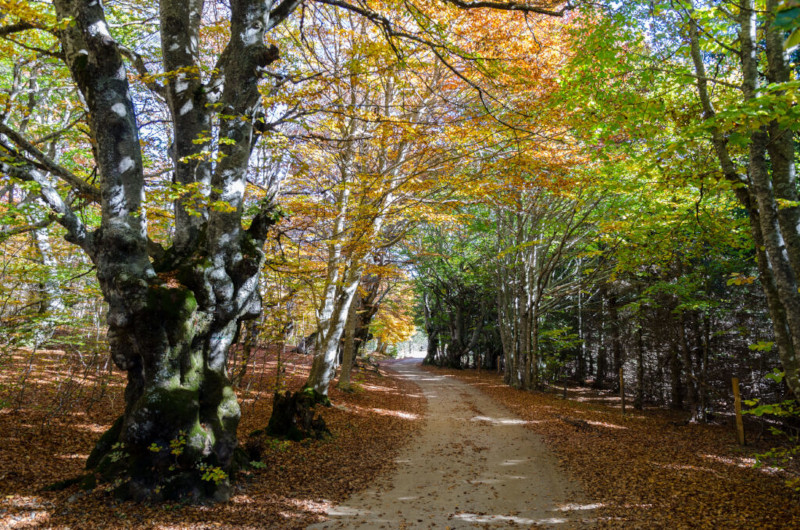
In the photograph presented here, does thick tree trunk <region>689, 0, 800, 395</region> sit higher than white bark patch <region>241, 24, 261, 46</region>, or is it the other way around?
white bark patch <region>241, 24, 261, 46</region>

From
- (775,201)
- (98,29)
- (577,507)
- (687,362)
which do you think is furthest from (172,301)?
(687,362)

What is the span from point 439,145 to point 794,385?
841 centimetres

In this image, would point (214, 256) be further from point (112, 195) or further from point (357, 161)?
point (357, 161)

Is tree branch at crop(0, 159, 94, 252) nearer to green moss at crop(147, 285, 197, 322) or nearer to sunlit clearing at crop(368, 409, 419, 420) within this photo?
green moss at crop(147, 285, 197, 322)

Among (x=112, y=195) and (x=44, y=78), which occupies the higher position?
(x=44, y=78)

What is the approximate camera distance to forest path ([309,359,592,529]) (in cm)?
509

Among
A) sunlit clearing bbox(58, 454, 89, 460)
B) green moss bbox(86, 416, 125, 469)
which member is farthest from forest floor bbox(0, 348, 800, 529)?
green moss bbox(86, 416, 125, 469)

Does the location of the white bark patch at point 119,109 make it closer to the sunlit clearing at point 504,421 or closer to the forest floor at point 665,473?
the forest floor at point 665,473

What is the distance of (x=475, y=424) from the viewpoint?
10.6 metres

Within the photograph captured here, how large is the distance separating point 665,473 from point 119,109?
925 centimetres

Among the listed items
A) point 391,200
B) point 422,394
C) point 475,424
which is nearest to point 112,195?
point 391,200

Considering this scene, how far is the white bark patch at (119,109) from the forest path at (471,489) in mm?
5233

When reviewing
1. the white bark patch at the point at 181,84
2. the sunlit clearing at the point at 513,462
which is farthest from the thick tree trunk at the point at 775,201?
the white bark patch at the point at 181,84

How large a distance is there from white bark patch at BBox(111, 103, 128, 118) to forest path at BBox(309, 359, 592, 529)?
17.2ft
